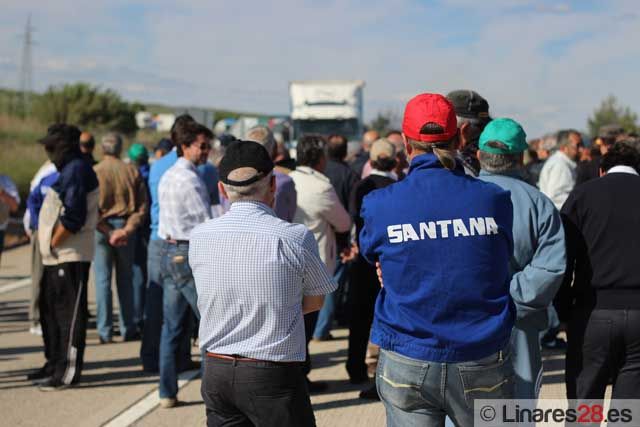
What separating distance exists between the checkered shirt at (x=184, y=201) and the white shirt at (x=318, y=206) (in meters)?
1.06

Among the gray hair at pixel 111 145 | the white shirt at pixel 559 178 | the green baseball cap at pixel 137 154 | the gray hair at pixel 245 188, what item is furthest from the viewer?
the green baseball cap at pixel 137 154

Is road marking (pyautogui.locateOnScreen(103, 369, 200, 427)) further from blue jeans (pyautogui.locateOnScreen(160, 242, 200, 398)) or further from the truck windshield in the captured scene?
the truck windshield

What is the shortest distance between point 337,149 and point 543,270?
5469mm

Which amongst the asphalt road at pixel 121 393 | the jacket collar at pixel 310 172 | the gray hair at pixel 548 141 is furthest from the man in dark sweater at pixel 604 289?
the gray hair at pixel 548 141

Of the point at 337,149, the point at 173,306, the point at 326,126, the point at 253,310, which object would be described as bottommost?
the point at 173,306

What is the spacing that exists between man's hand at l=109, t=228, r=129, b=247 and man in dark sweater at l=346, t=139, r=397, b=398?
2708 mm

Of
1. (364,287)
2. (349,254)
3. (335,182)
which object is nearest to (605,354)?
(364,287)

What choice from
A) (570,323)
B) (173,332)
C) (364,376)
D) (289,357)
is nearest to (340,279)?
(364,376)

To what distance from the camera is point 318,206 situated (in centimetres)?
754

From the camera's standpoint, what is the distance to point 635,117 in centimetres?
8269

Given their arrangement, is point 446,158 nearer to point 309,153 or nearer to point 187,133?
point 187,133

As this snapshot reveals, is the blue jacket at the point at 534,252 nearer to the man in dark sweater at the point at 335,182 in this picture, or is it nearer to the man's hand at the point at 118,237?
the man in dark sweater at the point at 335,182

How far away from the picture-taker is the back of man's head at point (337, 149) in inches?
374

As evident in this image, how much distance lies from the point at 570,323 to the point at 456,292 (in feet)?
5.73
